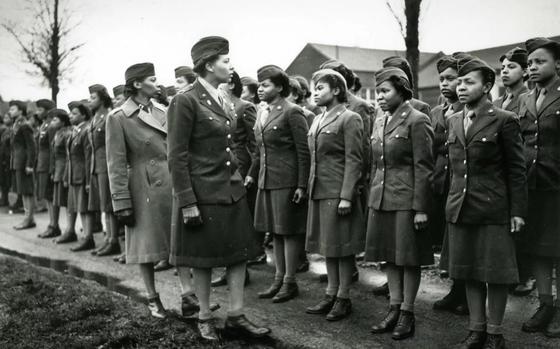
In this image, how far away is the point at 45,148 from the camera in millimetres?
11961

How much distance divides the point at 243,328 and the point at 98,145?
205 inches

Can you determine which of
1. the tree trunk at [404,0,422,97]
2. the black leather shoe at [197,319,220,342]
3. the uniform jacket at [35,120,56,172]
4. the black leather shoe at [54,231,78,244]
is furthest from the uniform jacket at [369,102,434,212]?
the uniform jacket at [35,120,56,172]

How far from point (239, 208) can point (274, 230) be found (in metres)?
1.30

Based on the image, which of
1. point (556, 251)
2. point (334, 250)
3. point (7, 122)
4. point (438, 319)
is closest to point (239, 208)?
point (334, 250)

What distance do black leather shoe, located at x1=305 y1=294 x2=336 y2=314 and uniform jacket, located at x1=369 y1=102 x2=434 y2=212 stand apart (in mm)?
1121

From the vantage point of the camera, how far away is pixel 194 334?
5094mm

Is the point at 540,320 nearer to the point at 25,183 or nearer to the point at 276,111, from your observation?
the point at 276,111

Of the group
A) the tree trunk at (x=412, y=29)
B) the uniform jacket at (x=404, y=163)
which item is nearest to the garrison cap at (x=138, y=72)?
the uniform jacket at (x=404, y=163)

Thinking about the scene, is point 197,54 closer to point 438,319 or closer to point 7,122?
point 438,319

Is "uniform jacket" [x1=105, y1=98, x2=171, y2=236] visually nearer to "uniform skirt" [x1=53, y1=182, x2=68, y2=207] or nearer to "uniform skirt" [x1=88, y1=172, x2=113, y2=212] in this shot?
"uniform skirt" [x1=88, y1=172, x2=113, y2=212]

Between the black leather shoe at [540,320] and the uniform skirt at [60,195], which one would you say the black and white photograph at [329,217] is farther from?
the uniform skirt at [60,195]

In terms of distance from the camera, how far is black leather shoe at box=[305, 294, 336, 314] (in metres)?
5.71

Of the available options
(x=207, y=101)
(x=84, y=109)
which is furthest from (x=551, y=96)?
(x=84, y=109)

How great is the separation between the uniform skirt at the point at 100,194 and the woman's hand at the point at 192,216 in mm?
4493
